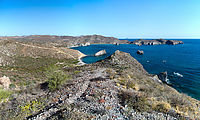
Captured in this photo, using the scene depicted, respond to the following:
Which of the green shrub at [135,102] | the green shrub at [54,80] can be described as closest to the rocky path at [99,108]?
the green shrub at [135,102]

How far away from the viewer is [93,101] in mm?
8984

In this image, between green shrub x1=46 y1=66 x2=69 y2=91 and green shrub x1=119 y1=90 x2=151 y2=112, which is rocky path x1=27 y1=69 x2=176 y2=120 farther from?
green shrub x1=46 y1=66 x2=69 y2=91

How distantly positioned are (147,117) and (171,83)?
27.2m

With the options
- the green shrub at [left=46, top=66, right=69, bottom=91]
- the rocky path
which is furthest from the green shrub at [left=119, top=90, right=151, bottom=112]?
the green shrub at [left=46, top=66, right=69, bottom=91]

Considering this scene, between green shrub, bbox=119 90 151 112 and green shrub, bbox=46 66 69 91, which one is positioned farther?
green shrub, bbox=46 66 69 91

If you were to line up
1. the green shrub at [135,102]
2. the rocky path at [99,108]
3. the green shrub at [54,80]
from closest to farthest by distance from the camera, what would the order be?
1. the rocky path at [99,108]
2. the green shrub at [135,102]
3. the green shrub at [54,80]

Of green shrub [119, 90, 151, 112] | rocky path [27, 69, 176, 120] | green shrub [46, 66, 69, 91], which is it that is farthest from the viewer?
green shrub [46, 66, 69, 91]

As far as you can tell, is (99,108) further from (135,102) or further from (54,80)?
(54,80)

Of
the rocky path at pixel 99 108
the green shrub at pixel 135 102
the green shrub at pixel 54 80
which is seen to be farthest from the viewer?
the green shrub at pixel 54 80

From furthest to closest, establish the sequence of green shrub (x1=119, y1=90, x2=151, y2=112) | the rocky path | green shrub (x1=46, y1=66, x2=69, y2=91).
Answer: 1. green shrub (x1=46, y1=66, x2=69, y2=91)
2. green shrub (x1=119, y1=90, x2=151, y2=112)
3. the rocky path

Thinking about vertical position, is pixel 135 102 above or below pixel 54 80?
below

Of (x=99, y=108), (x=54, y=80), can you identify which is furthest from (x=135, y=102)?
(x=54, y=80)

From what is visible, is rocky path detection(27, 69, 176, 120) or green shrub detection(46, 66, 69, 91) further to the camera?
green shrub detection(46, 66, 69, 91)

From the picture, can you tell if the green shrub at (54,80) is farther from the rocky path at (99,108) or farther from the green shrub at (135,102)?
the green shrub at (135,102)
